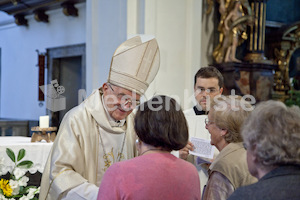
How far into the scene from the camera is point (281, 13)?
8.20 metres

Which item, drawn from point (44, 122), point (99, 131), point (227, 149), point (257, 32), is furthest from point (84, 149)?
point (257, 32)

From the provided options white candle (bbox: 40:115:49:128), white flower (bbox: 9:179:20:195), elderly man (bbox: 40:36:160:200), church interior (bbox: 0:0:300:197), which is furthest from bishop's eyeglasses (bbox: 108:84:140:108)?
church interior (bbox: 0:0:300:197)

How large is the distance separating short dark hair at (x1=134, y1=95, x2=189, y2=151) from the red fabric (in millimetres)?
60

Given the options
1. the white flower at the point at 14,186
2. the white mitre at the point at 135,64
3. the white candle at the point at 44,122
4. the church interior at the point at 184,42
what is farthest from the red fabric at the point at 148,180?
the church interior at the point at 184,42

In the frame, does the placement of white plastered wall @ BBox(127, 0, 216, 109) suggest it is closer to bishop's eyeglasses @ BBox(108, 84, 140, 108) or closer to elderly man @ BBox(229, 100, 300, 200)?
bishop's eyeglasses @ BBox(108, 84, 140, 108)

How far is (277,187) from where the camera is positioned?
4.77ft

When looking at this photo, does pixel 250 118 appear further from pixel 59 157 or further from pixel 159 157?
pixel 59 157

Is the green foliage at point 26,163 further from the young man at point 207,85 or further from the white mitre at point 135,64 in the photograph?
the young man at point 207,85

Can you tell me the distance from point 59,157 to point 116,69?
2.22 ft

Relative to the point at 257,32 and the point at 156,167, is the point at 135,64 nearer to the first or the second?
the point at 156,167

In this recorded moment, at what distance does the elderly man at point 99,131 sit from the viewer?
2400 mm

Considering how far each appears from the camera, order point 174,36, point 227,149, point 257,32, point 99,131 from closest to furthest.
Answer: point 227,149, point 99,131, point 174,36, point 257,32

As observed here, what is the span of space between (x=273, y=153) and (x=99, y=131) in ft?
4.67

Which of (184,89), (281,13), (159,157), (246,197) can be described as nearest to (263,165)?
(246,197)
